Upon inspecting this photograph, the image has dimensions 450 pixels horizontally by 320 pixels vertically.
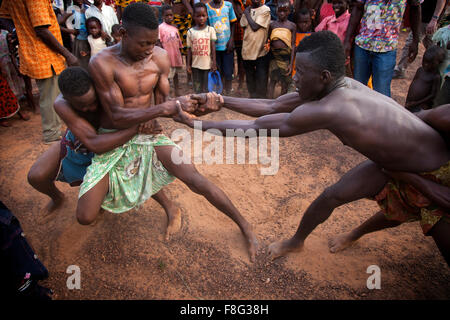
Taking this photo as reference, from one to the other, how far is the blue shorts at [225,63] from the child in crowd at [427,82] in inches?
112

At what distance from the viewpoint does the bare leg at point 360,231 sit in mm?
2340

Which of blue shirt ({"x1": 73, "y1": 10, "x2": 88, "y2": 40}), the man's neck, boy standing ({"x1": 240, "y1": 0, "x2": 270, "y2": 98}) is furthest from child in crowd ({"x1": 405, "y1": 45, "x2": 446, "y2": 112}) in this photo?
blue shirt ({"x1": 73, "y1": 10, "x2": 88, "y2": 40})

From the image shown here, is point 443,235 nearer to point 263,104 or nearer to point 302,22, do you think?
point 263,104

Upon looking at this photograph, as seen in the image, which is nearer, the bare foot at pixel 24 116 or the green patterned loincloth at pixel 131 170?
the green patterned loincloth at pixel 131 170

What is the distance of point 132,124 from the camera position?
7.79 feet

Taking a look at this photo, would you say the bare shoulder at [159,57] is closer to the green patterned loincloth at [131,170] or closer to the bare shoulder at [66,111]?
the green patterned loincloth at [131,170]

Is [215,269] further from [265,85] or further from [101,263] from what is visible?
[265,85]

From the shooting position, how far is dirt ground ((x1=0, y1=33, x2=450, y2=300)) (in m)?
2.28

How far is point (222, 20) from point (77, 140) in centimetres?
336

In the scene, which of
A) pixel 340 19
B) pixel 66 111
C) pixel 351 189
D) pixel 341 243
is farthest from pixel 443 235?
pixel 340 19

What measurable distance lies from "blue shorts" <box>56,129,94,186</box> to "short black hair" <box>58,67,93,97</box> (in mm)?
547

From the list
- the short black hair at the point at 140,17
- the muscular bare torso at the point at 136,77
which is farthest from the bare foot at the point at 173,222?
the short black hair at the point at 140,17

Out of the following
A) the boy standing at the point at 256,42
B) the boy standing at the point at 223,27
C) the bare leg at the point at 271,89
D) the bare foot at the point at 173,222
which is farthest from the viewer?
the bare leg at the point at 271,89

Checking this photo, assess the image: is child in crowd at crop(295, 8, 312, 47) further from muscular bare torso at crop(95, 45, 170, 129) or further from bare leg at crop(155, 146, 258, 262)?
bare leg at crop(155, 146, 258, 262)
